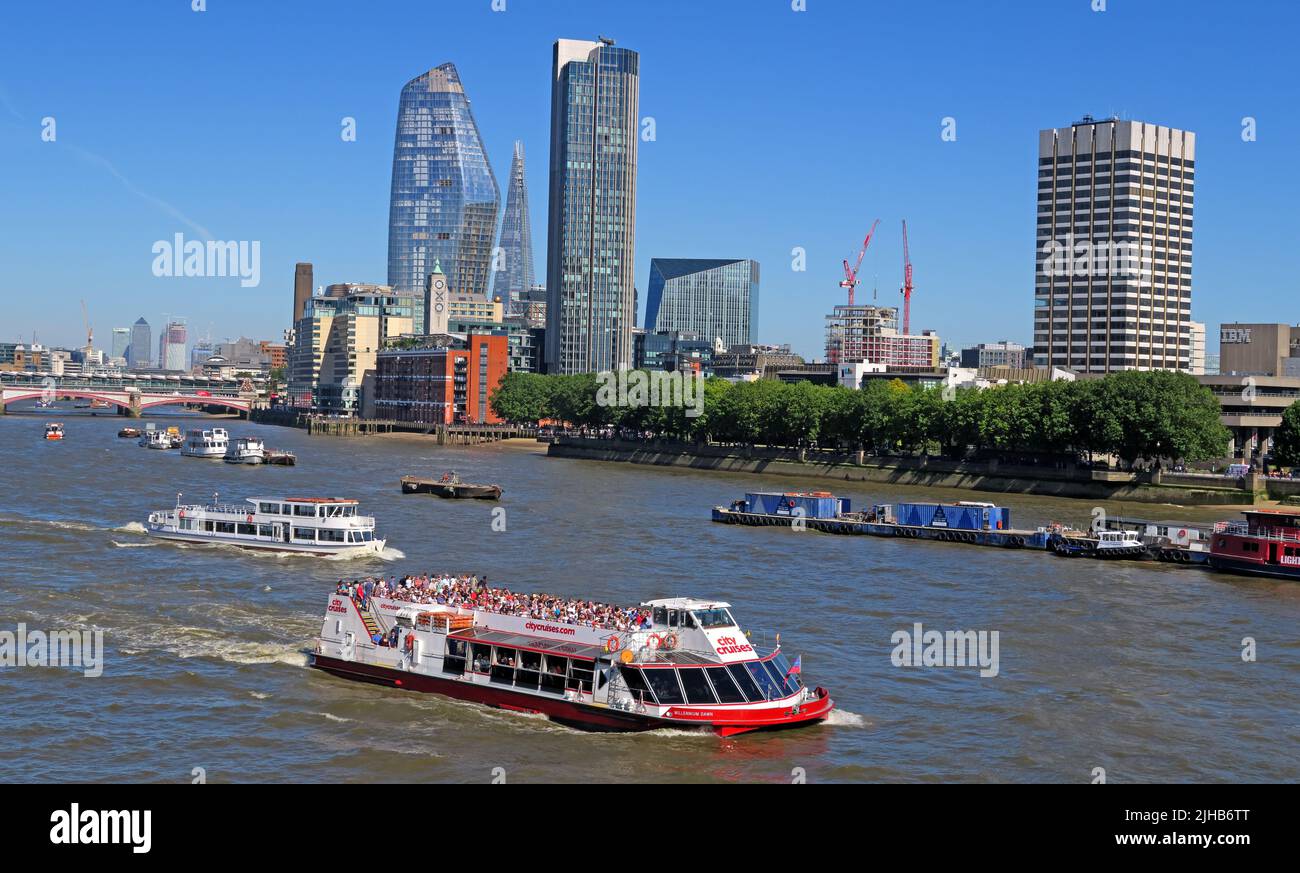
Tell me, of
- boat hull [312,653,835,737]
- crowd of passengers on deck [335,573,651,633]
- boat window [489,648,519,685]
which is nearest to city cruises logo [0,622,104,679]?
crowd of passengers on deck [335,573,651,633]

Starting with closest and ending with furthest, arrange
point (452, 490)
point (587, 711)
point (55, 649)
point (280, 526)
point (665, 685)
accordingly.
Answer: point (665, 685) → point (587, 711) → point (55, 649) → point (280, 526) → point (452, 490)

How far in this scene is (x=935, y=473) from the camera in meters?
114

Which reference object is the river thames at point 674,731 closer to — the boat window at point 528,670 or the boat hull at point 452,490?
the boat window at point 528,670

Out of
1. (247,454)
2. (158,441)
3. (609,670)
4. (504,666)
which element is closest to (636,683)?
(609,670)

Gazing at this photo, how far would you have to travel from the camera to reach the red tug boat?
61.4m

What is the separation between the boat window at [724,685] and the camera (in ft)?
109

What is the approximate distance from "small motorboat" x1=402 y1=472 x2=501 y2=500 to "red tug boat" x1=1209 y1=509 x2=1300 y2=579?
4723cm

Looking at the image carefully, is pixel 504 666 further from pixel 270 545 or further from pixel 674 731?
pixel 270 545

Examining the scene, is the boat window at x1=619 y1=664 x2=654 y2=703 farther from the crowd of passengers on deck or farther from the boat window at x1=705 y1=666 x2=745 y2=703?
the boat window at x1=705 y1=666 x2=745 y2=703

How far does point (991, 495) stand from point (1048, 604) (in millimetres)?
53302

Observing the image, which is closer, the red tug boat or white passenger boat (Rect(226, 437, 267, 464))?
the red tug boat

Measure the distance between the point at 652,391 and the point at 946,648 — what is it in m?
123
